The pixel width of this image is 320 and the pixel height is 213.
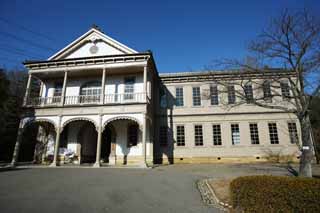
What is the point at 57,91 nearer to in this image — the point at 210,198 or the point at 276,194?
the point at 210,198

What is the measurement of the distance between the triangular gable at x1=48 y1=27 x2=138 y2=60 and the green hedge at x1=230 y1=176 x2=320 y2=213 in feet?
51.2

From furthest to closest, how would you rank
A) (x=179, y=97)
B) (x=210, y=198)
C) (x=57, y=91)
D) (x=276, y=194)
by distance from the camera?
1. (x=179, y=97)
2. (x=57, y=91)
3. (x=210, y=198)
4. (x=276, y=194)

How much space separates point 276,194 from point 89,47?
17.9 metres

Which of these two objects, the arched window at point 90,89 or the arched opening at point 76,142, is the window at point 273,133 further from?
the arched opening at point 76,142

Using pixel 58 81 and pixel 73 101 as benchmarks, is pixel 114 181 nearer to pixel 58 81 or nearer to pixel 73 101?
pixel 73 101

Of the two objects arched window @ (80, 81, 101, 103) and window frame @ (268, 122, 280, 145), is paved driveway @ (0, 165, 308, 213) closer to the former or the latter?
arched window @ (80, 81, 101, 103)

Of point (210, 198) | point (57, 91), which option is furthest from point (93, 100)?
point (210, 198)

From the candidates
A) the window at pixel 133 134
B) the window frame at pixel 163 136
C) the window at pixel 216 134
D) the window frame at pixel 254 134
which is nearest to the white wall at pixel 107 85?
the window at pixel 133 134

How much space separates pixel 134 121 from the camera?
1591cm

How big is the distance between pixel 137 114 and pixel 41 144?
9.99m

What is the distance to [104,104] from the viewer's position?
14648 millimetres

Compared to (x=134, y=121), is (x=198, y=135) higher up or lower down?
lower down

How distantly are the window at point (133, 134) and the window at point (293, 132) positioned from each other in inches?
532

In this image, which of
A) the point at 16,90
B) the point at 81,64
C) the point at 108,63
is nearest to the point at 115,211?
the point at 108,63
